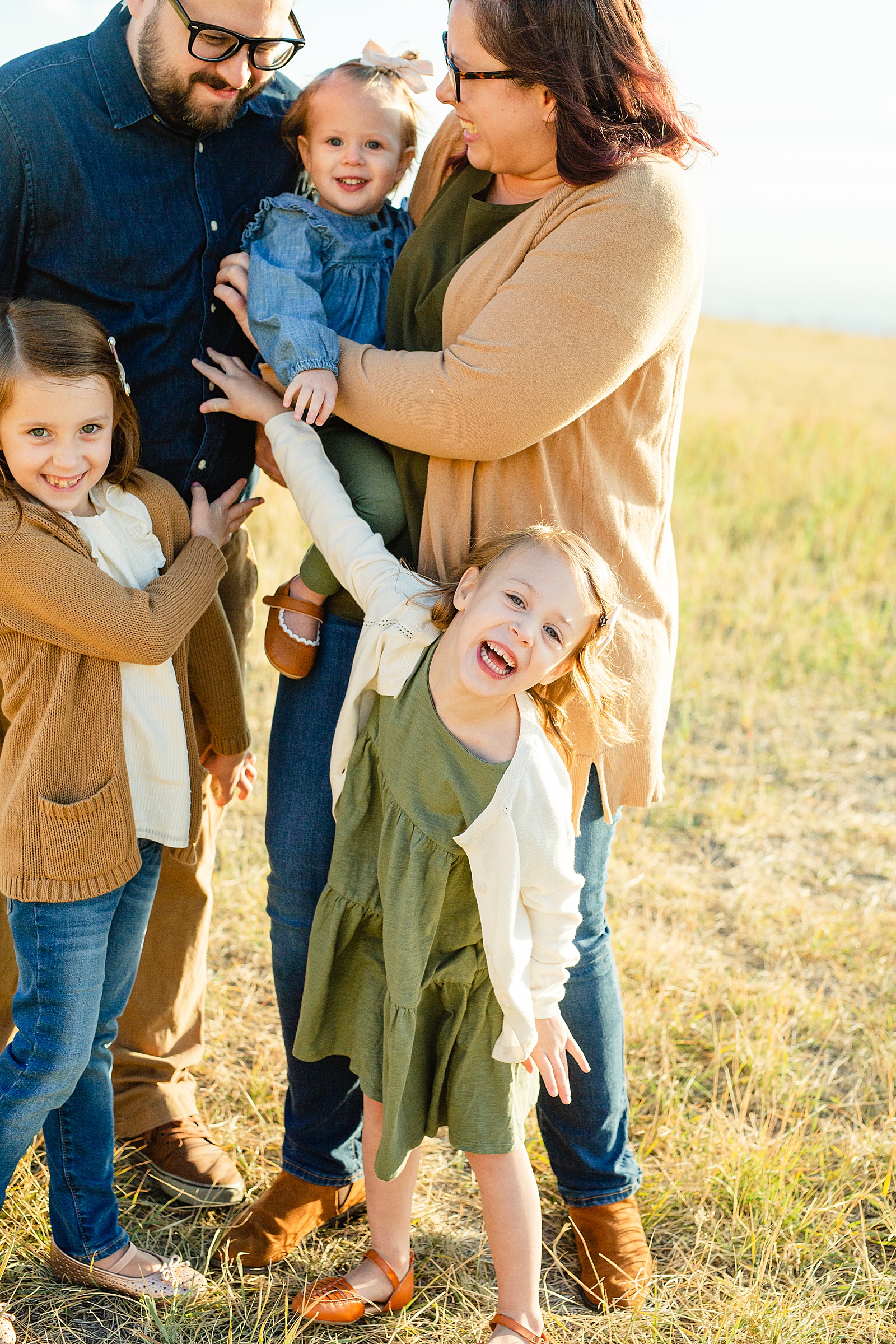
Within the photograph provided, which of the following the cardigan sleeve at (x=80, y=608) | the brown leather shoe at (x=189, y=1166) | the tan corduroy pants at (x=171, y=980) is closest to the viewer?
the cardigan sleeve at (x=80, y=608)

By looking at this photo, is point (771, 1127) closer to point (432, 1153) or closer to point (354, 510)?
point (432, 1153)

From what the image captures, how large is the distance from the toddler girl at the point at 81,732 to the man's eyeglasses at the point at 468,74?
0.78 metres

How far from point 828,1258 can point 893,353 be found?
84.3 feet

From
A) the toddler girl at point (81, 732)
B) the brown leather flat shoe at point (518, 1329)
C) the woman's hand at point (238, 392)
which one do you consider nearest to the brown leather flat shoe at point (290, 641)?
the toddler girl at point (81, 732)

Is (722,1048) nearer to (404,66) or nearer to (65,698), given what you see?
(65,698)

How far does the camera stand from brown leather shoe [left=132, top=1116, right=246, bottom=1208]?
2609 mm

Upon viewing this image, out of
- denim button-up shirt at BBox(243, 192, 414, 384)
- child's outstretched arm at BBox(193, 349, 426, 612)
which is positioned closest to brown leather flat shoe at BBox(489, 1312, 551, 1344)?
child's outstretched arm at BBox(193, 349, 426, 612)

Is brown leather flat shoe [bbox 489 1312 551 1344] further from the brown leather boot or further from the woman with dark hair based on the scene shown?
the brown leather boot

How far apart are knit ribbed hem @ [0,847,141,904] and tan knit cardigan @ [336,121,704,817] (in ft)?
2.76

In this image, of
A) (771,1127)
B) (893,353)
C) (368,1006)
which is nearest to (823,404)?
(771,1127)

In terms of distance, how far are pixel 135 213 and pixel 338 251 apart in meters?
0.41

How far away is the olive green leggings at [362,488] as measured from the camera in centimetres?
221

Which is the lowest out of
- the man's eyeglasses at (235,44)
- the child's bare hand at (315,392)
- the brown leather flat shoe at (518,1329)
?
the brown leather flat shoe at (518,1329)

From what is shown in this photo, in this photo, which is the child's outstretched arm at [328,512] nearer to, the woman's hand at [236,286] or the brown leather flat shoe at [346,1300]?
the woman's hand at [236,286]
